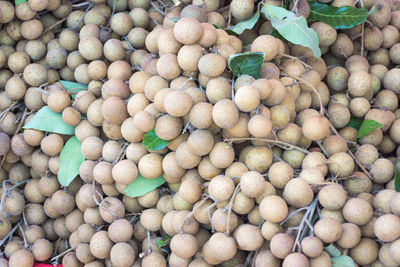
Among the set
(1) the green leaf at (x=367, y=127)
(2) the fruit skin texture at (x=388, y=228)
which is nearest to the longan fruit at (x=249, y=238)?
(2) the fruit skin texture at (x=388, y=228)

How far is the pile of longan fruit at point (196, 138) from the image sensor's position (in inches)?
51.4

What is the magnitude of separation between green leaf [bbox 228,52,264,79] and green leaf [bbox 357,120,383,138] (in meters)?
0.43

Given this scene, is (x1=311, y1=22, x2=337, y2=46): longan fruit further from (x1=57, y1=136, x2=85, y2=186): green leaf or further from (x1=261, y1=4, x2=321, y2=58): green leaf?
(x1=57, y1=136, x2=85, y2=186): green leaf

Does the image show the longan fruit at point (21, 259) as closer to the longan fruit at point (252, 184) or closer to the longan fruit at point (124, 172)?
the longan fruit at point (124, 172)

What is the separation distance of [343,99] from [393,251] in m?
0.67

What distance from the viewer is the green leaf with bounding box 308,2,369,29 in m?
1.70

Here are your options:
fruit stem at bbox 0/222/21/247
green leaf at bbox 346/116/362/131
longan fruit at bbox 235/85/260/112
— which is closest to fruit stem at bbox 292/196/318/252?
longan fruit at bbox 235/85/260/112

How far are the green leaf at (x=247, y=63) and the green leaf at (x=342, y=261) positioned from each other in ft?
2.05

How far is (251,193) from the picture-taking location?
132 cm

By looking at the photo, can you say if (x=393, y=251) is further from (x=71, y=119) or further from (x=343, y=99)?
(x=71, y=119)

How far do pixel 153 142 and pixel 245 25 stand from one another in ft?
1.88

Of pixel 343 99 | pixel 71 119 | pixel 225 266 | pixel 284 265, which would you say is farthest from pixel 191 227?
pixel 343 99

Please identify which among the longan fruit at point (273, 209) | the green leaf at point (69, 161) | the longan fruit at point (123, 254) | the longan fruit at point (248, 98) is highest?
the longan fruit at point (248, 98)

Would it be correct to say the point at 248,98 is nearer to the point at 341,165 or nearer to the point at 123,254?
the point at 341,165
